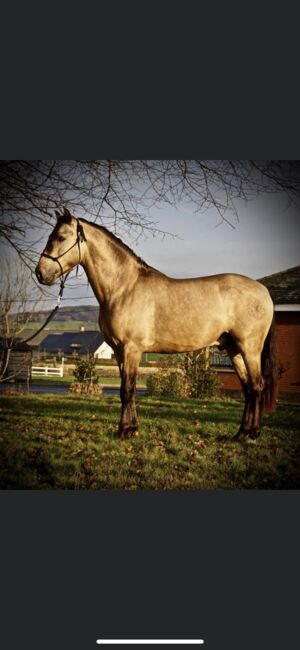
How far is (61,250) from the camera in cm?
504

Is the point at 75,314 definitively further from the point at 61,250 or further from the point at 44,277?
the point at 61,250

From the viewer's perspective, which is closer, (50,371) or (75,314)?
(75,314)

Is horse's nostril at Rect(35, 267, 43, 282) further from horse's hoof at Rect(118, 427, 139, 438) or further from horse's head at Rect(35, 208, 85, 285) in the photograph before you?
horse's hoof at Rect(118, 427, 139, 438)

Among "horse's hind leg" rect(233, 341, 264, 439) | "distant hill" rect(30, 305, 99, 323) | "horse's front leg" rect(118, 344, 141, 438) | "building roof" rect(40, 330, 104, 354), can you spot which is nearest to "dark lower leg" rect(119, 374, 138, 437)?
"horse's front leg" rect(118, 344, 141, 438)

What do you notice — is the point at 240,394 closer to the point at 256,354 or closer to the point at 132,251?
the point at 256,354

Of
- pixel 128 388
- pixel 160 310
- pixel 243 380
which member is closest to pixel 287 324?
pixel 243 380

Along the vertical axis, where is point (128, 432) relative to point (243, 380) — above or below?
below

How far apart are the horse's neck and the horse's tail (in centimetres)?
143

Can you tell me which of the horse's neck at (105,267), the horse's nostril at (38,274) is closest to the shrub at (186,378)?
the horse's neck at (105,267)

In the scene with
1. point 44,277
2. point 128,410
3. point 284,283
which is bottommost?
point 128,410

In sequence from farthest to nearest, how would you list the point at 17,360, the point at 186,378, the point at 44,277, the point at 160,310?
1. the point at 186,378
2. the point at 17,360
3. the point at 160,310
4. the point at 44,277

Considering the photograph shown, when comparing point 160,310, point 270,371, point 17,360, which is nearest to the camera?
point 160,310

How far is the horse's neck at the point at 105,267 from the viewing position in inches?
201

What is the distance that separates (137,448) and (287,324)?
74.4 inches
